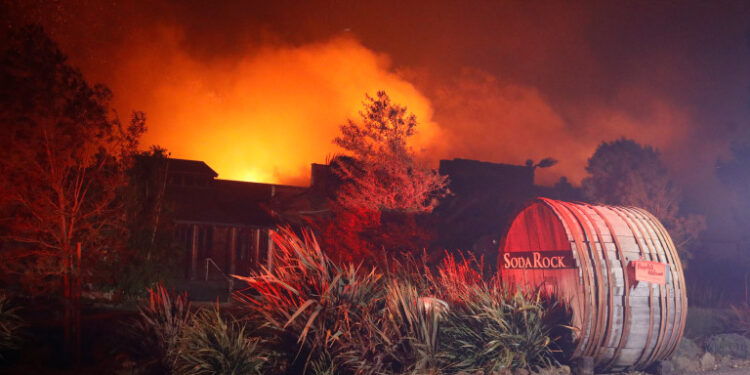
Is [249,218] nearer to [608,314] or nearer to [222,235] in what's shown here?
[222,235]

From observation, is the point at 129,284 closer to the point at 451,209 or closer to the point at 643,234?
the point at 451,209

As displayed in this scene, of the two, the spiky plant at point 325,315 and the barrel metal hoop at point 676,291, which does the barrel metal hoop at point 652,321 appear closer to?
the barrel metal hoop at point 676,291

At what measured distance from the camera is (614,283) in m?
7.98

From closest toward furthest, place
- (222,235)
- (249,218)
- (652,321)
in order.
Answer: (652,321) < (222,235) < (249,218)

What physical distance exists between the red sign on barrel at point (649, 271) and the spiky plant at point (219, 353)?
209 inches

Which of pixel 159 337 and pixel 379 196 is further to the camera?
pixel 379 196

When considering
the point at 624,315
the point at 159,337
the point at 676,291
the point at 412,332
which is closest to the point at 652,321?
the point at 624,315

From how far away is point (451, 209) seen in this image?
2181 cm

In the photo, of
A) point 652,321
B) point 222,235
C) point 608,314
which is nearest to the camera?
point 608,314

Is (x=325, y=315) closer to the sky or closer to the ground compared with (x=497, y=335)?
closer to the sky

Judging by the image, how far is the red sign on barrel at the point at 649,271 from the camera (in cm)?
798

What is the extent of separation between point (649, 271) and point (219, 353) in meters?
6.07

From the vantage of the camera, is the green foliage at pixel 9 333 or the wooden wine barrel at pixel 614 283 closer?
the wooden wine barrel at pixel 614 283

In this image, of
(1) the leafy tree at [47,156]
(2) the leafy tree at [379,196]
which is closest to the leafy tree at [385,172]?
(2) the leafy tree at [379,196]
